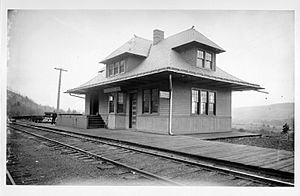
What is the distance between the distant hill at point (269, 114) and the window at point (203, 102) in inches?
83.8

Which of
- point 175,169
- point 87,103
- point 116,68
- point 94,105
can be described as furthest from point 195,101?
point 87,103

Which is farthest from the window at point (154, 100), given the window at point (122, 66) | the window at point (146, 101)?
the window at point (122, 66)

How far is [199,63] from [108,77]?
445 cm

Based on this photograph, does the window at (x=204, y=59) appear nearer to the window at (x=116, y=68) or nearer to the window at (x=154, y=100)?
the window at (x=154, y=100)

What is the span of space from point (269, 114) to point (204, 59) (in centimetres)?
403

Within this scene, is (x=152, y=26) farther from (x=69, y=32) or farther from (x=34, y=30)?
A: (x=34, y=30)

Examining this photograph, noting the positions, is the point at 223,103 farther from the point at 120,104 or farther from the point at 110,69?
the point at 110,69

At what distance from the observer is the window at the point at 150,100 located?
888 centimetres

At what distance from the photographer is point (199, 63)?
8.83m

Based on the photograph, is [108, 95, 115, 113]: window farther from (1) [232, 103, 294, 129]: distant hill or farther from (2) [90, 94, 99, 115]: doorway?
(1) [232, 103, 294, 129]: distant hill

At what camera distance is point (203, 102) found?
29.9 feet

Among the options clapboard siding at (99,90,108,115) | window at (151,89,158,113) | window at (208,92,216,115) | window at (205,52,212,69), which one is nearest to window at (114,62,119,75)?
clapboard siding at (99,90,108,115)

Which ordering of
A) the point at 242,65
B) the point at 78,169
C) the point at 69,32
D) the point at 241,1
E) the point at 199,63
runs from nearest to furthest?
the point at 78,169 < the point at 241,1 < the point at 69,32 < the point at 242,65 < the point at 199,63
